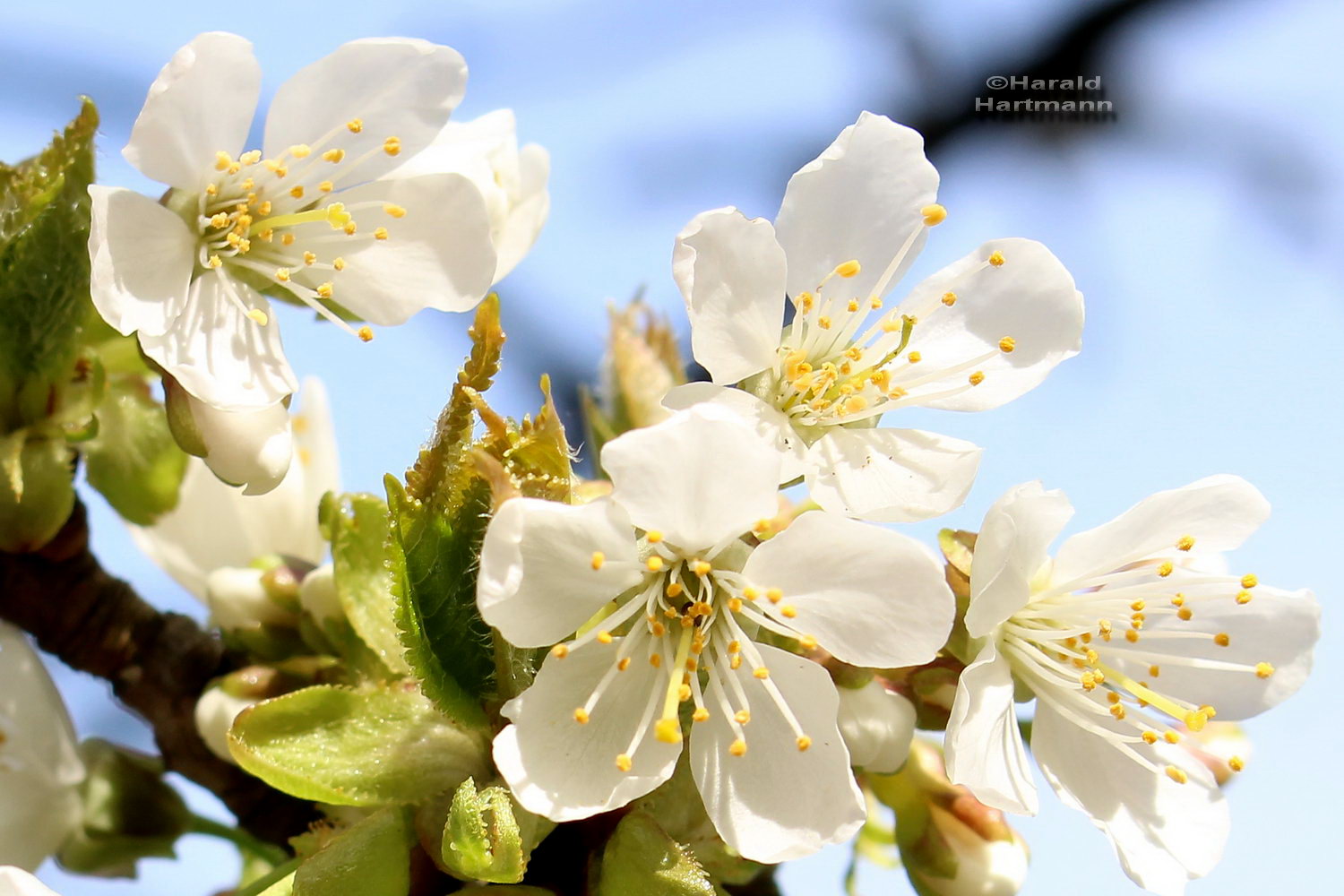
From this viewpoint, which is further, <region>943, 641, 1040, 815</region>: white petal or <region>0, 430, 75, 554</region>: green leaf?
<region>0, 430, 75, 554</region>: green leaf

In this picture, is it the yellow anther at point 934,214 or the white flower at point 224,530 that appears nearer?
the yellow anther at point 934,214

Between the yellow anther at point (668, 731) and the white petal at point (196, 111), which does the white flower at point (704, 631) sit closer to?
the yellow anther at point (668, 731)

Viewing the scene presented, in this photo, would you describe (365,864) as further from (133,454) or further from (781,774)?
(133,454)

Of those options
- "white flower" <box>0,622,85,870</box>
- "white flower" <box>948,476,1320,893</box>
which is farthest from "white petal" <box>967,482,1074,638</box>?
"white flower" <box>0,622,85,870</box>

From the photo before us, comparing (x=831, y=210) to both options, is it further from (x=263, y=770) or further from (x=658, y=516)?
(x=263, y=770)

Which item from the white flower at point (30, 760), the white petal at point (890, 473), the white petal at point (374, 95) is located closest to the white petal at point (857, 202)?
the white petal at point (890, 473)

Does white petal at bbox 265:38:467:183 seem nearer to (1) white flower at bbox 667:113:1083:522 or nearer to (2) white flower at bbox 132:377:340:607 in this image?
(1) white flower at bbox 667:113:1083:522
